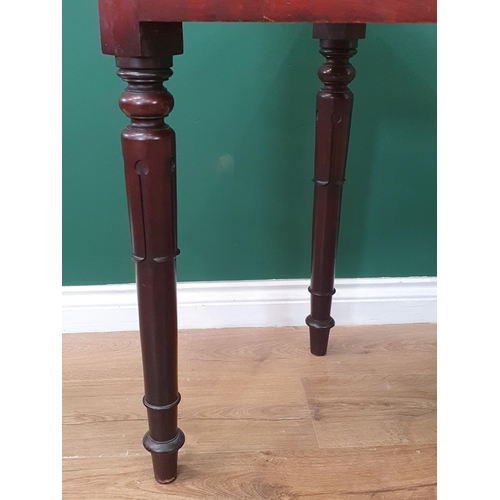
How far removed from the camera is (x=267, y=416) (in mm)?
1052

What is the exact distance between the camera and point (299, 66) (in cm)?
124

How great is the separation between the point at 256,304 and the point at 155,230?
0.66 meters

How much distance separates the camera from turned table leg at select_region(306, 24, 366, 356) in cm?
107

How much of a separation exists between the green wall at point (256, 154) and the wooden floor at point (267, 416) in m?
0.17

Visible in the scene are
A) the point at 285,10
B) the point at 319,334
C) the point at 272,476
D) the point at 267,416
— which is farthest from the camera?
the point at 319,334

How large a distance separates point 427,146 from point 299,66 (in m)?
0.34

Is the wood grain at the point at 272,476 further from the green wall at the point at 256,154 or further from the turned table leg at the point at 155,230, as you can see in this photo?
the green wall at the point at 256,154

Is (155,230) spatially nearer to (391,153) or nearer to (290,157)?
(290,157)

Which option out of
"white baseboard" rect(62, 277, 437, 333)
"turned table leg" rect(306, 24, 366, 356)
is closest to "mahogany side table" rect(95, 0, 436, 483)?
"turned table leg" rect(306, 24, 366, 356)

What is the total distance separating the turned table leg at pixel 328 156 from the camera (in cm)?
107

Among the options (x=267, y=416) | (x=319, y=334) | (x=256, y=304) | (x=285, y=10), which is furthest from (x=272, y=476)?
Answer: (x=285, y=10)

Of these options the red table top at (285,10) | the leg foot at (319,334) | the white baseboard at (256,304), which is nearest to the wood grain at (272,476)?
the leg foot at (319,334)

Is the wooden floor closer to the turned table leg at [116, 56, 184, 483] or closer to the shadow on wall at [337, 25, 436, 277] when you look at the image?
the turned table leg at [116, 56, 184, 483]
